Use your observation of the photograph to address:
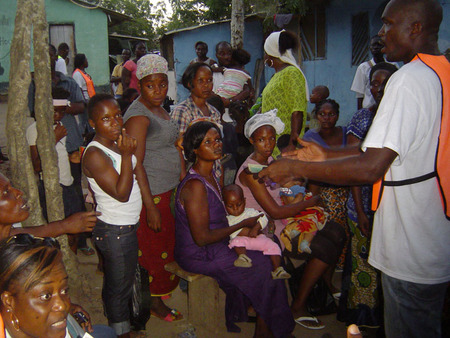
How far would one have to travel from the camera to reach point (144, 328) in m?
3.20

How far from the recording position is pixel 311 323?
3.31 m

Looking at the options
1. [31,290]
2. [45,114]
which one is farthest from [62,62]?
[31,290]

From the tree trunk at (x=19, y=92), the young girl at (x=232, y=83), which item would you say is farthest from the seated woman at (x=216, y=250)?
the young girl at (x=232, y=83)

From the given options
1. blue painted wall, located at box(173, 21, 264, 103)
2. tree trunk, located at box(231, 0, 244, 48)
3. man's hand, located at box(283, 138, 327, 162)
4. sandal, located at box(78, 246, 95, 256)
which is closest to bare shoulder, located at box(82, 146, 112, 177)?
man's hand, located at box(283, 138, 327, 162)

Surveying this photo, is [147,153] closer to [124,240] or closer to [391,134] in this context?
[124,240]

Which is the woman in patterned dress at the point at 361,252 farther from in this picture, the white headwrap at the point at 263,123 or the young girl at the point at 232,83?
the young girl at the point at 232,83

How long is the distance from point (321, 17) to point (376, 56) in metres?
5.23

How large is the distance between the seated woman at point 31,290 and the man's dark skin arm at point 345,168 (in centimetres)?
110

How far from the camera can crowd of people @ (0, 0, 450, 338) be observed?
1.78m

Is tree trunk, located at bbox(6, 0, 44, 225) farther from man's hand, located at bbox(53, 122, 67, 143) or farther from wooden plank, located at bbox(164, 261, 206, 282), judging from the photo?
wooden plank, located at bbox(164, 261, 206, 282)

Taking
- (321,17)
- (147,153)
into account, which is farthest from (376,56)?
(321,17)

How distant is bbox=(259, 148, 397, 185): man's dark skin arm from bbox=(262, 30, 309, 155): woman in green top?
1.99 m

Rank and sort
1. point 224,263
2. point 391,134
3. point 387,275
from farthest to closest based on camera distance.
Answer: point 224,263 < point 387,275 < point 391,134

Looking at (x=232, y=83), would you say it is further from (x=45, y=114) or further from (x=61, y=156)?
(x=45, y=114)
